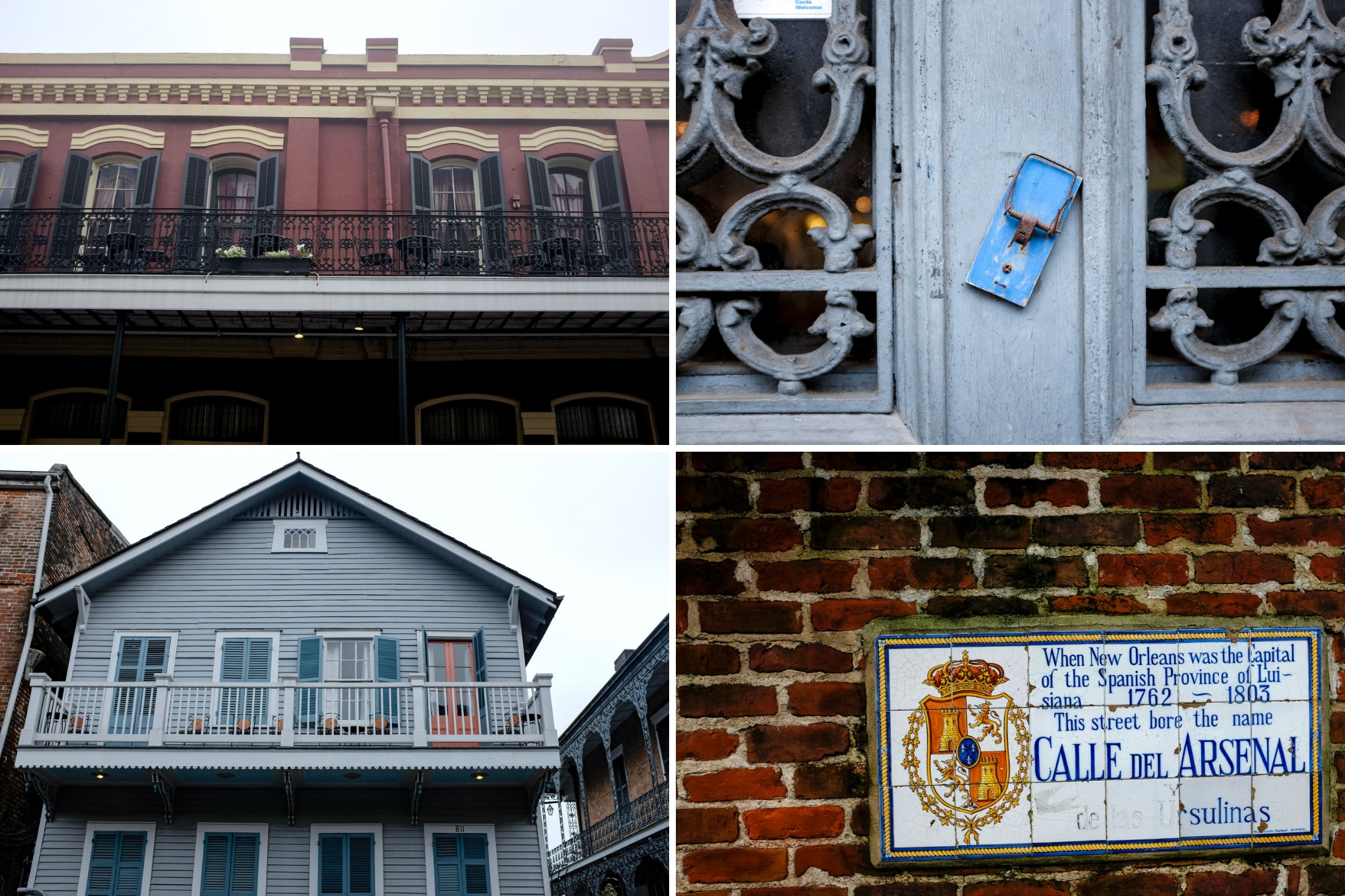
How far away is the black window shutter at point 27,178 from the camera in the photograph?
2127mm

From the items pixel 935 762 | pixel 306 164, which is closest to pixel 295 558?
pixel 306 164

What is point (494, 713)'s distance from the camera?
2.70 meters

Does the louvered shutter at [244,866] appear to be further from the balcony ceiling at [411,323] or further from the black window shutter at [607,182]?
the black window shutter at [607,182]

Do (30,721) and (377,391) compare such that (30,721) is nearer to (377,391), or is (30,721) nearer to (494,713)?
(494,713)

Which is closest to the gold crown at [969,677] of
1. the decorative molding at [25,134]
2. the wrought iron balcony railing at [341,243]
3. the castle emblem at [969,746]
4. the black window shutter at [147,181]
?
the castle emblem at [969,746]

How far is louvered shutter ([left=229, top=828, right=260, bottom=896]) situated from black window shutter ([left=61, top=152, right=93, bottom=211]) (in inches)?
74.0

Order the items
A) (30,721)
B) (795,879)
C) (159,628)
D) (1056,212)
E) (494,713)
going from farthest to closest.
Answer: (30,721), (159,628), (494,713), (795,879), (1056,212)

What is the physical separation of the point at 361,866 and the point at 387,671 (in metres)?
0.57

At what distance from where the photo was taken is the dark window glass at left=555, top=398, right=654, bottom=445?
2080mm

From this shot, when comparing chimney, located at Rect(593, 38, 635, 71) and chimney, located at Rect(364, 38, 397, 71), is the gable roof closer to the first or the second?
chimney, located at Rect(364, 38, 397, 71)

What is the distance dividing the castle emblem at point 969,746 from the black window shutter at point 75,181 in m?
2.07

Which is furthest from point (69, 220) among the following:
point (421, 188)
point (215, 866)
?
point (215, 866)

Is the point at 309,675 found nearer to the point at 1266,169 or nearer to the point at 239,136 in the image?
the point at 239,136

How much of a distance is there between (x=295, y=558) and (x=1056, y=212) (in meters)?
2.08
